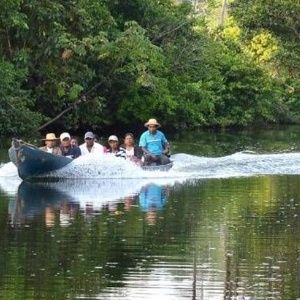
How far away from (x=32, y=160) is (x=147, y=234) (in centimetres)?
833

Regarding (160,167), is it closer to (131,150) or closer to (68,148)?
(131,150)

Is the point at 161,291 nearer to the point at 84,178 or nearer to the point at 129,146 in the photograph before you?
the point at 84,178

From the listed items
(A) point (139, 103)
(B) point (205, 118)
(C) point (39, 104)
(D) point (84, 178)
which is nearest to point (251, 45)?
(B) point (205, 118)

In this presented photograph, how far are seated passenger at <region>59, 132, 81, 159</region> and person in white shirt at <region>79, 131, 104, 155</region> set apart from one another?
13.7 inches

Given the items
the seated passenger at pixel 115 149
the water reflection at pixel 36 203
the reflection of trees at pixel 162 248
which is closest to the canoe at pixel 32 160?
the water reflection at pixel 36 203

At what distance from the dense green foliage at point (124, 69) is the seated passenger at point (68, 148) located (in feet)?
32.4

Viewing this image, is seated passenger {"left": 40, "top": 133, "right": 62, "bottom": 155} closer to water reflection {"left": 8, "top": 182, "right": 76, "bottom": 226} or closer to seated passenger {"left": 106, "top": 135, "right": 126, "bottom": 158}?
seated passenger {"left": 106, "top": 135, "right": 126, "bottom": 158}

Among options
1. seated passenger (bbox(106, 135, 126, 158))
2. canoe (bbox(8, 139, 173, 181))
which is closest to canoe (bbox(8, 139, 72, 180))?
canoe (bbox(8, 139, 173, 181))

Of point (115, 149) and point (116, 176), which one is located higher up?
point (115, 149)

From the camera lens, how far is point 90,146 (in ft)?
73.3

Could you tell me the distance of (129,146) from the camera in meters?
23.2

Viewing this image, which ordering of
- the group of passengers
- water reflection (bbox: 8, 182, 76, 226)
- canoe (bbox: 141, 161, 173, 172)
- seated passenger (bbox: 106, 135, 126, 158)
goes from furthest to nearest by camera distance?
canoe (bbox: 141, 161, 173, 172)
seated passenger (bbox: 106, 135, 126, 158)
the group of passengers
water reflection (bbox: 8, 182, 76, 226)

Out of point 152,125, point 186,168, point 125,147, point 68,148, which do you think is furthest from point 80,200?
point 186,168

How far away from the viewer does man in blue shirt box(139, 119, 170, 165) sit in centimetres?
2302
